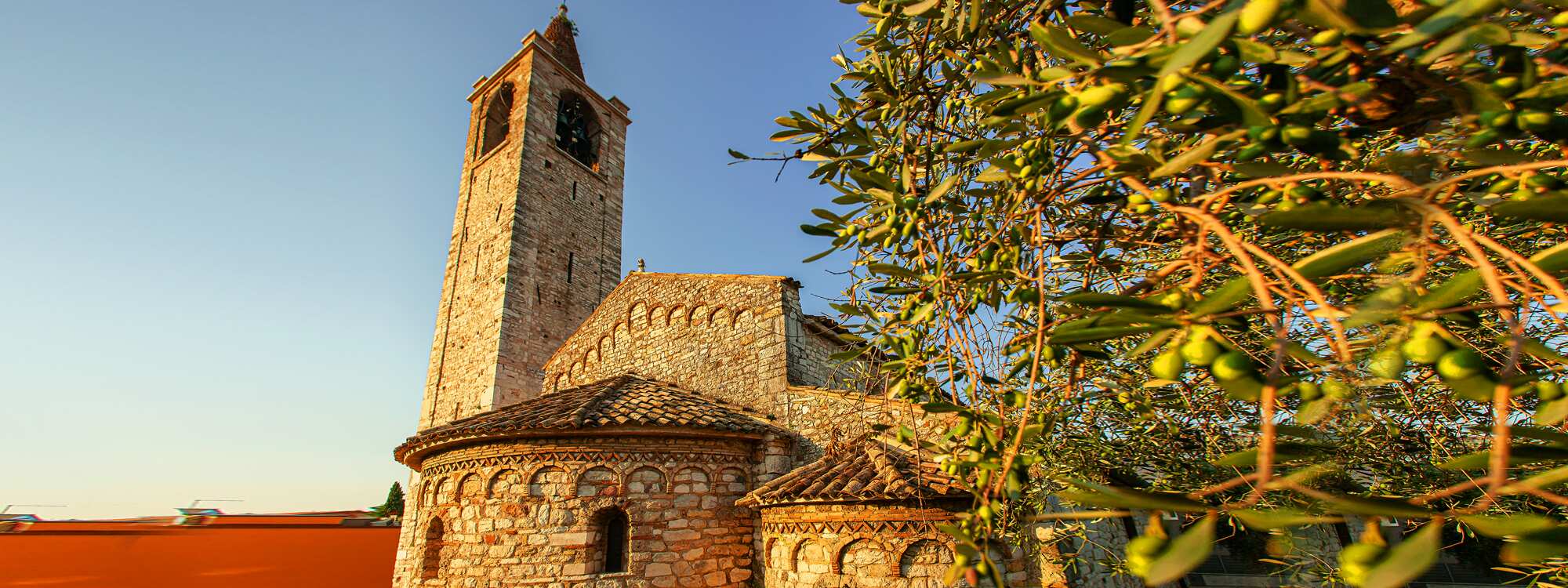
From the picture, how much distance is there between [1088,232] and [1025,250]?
0.32 meters

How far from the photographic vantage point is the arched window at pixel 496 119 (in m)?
18.9

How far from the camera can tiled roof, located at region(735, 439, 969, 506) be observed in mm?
5285

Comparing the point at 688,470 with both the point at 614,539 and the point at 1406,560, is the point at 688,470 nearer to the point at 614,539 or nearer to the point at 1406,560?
the point at 614,539

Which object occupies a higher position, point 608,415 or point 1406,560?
point 608,415

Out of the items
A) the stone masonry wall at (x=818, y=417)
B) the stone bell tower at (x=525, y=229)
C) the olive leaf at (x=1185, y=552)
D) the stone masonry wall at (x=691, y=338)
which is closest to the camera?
the olive leaf at (x=1185, y=552)

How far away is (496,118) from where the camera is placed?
63.3 ft

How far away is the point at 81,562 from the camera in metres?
6.64

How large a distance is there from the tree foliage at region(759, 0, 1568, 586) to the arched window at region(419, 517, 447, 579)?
6.99 metres

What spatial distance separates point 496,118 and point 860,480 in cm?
1803

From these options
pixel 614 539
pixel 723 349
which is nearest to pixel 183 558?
pixel 614 539

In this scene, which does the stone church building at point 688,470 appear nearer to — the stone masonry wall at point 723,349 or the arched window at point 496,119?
the stone masonry wall at point 723,349

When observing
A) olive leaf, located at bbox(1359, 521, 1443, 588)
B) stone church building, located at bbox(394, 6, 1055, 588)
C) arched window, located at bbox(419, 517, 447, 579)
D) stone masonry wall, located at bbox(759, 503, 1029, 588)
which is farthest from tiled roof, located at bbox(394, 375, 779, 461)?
olive leaf, located at bbox(1359, 521, 1443, 588)

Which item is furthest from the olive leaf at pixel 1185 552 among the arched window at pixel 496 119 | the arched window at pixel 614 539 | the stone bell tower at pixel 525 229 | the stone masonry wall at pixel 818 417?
the arched window at pixel 496 119

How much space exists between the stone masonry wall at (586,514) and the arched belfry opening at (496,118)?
46.9 feet
